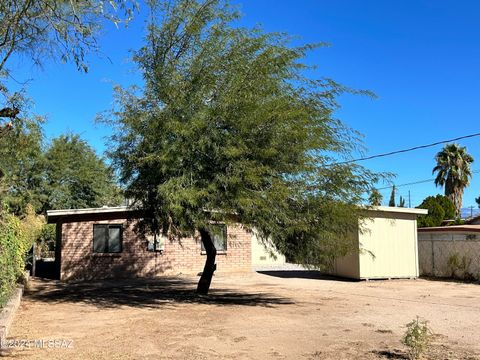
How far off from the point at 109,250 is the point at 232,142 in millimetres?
13139

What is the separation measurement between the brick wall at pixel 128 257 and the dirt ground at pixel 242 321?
3664 millimetres

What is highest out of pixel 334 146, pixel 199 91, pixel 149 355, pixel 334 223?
pixel 199 91

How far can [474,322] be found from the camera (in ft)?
36.7

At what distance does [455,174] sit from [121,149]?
36.9 metres

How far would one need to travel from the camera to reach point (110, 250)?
23.5 metres

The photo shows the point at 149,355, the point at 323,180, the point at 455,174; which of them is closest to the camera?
the point at 149,355

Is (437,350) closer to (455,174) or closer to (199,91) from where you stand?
(199,91)

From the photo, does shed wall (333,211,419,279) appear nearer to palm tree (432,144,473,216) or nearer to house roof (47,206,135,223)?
house roof (47,206,135,223)

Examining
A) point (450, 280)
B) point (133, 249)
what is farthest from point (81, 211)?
point (450, 280)

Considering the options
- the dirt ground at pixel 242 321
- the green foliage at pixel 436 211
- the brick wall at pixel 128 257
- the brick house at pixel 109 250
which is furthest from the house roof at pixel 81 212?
the green foliage at pixel 436 211

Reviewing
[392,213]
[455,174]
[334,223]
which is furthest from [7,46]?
[455,174]

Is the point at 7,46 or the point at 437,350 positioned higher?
the point at 7,46

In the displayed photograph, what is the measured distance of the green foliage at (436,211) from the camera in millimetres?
34906

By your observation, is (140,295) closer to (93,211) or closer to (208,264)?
(208,264)
